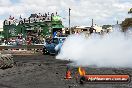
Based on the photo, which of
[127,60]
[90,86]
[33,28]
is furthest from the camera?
[33,28]

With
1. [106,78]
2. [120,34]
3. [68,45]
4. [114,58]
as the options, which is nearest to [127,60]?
[114,58]

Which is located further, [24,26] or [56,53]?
[24,26]

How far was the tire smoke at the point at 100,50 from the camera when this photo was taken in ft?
75.2

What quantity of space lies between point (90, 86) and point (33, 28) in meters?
84.4

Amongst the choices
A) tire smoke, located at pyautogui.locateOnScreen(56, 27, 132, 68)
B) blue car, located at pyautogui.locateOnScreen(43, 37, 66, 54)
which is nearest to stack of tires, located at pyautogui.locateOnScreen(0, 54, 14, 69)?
tire smoke, located at pyautogui.locateOnScreen(56, 27, 132, 68)

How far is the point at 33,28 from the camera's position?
9694cm

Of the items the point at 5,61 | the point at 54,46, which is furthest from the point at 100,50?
the point at 54,46

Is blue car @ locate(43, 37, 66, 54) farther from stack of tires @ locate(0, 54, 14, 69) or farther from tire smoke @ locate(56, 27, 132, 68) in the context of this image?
stack of tires @ locate(0, 54, 14, 69)

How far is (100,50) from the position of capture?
25.4 m

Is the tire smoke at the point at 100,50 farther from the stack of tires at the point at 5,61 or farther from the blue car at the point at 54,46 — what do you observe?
the stack of tires at the point at 5,61

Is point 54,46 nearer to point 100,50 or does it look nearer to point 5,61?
point 100,50

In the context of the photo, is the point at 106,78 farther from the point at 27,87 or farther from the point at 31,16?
the point at 31,16

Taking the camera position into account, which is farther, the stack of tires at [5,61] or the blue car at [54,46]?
the blue car at [54,46]

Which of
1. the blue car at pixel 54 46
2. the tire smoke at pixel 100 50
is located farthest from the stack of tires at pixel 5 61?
the blue car at pixel 54 46
